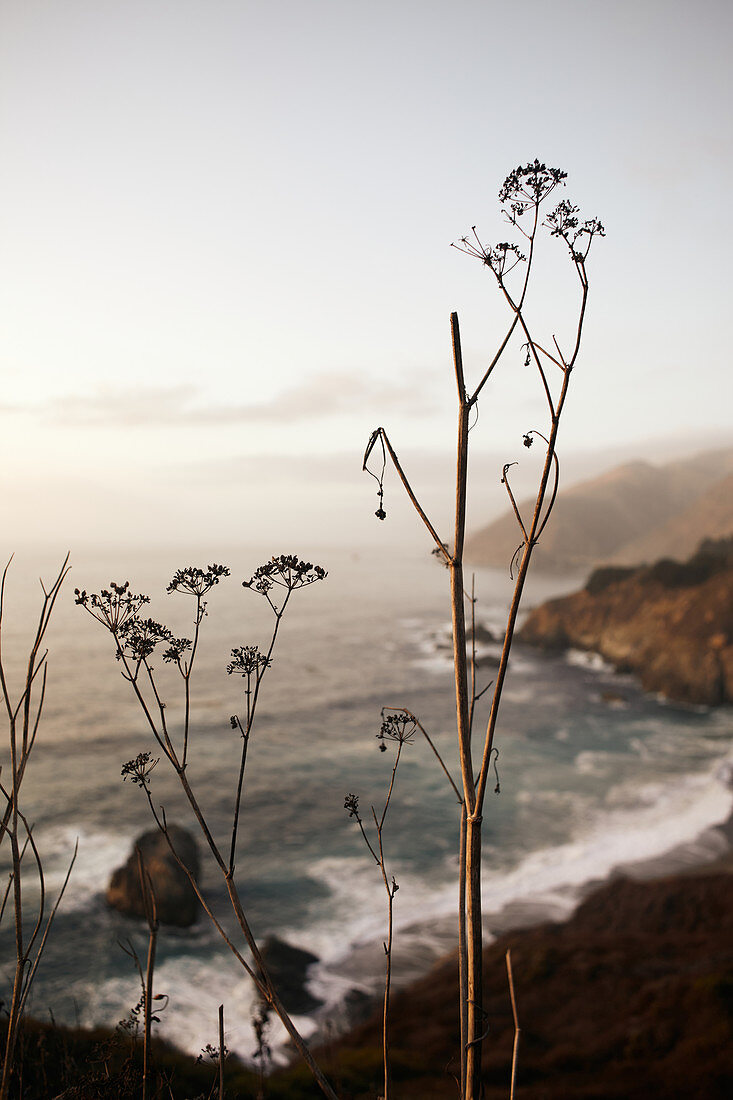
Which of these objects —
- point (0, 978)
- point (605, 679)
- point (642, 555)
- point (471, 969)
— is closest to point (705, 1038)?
point (0, 978)

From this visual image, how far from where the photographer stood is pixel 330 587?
95.8m

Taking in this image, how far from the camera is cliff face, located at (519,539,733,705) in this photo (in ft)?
145

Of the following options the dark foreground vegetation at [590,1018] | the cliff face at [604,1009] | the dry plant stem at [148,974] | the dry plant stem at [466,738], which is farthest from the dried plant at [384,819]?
the cliff face at [604,1009]

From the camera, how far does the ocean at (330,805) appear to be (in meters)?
17.1

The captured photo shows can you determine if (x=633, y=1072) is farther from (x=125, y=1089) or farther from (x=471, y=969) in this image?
(x=471, y=969)

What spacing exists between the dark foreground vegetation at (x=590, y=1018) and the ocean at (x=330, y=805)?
5.00ft

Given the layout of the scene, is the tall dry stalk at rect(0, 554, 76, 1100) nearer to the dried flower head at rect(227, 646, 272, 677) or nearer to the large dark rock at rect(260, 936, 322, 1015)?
the dried flower head at rect(227, 646, 272, 677)

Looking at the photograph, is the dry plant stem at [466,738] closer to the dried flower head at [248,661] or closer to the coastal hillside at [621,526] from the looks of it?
the dried flower head at [248,661]

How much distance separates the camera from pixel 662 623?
51.0 metres

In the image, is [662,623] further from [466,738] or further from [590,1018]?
[466,738]

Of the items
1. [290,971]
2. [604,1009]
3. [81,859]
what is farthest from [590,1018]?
[81,859]

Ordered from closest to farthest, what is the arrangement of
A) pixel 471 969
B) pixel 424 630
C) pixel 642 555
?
1. pixel 471 969
2. pixel 424 630
3. pixel 642 555

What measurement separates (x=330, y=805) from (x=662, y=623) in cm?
3384

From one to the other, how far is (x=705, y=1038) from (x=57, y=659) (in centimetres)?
4069
